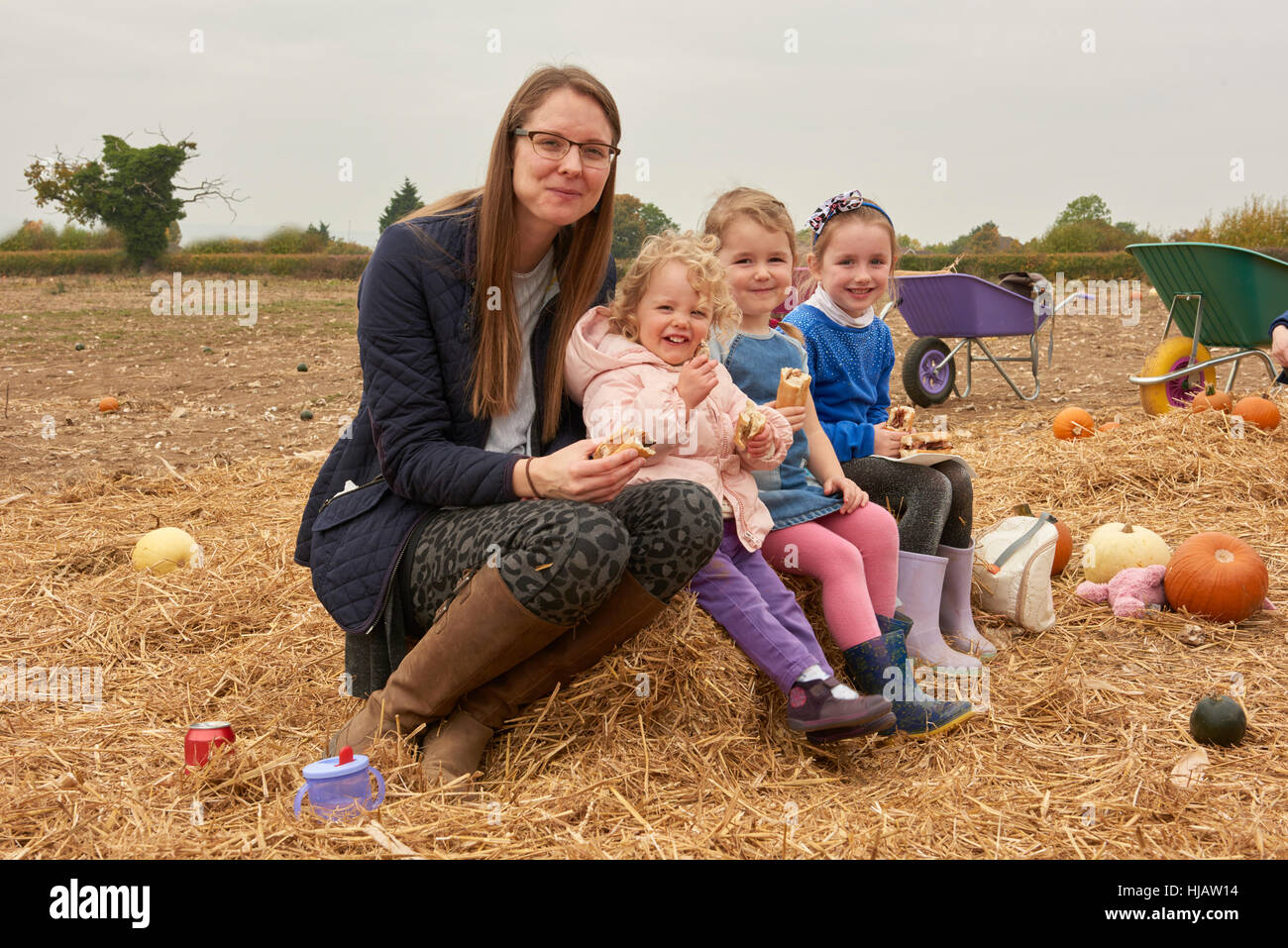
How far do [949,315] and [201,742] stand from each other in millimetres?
7281

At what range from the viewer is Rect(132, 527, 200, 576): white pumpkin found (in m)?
4.36

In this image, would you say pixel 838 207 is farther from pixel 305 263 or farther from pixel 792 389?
pixel 305 263

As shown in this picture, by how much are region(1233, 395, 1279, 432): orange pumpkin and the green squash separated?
368 cm

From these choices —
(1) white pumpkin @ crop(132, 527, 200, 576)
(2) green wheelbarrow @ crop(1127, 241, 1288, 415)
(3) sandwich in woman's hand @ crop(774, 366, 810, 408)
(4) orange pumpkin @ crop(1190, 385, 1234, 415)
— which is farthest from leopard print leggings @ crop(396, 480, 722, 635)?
(2) green wheelbarrow @ crop(1127, 241, 1288, 415)

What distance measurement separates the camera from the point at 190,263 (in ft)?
73.0

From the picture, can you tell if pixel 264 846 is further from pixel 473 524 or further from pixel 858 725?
pixel 858 725

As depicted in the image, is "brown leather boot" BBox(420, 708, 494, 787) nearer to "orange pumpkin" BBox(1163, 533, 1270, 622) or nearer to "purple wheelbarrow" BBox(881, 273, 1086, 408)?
"orange pumpkin" BBox(1163, 533, 1270, 622)

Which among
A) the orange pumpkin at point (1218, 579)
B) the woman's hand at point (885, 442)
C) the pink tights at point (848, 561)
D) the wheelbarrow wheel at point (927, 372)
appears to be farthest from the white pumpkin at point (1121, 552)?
the wheelbarrow wheel at point (927, 372)

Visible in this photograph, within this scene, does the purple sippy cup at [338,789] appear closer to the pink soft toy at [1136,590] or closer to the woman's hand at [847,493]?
the woman's hand at [847,493]

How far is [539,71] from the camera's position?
260cm

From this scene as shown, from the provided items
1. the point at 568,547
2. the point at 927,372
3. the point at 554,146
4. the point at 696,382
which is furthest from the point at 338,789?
the point at 927,372

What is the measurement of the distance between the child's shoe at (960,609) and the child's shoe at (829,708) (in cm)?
104

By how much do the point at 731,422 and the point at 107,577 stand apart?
288cm

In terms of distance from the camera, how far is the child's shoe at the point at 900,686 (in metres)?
2.85
